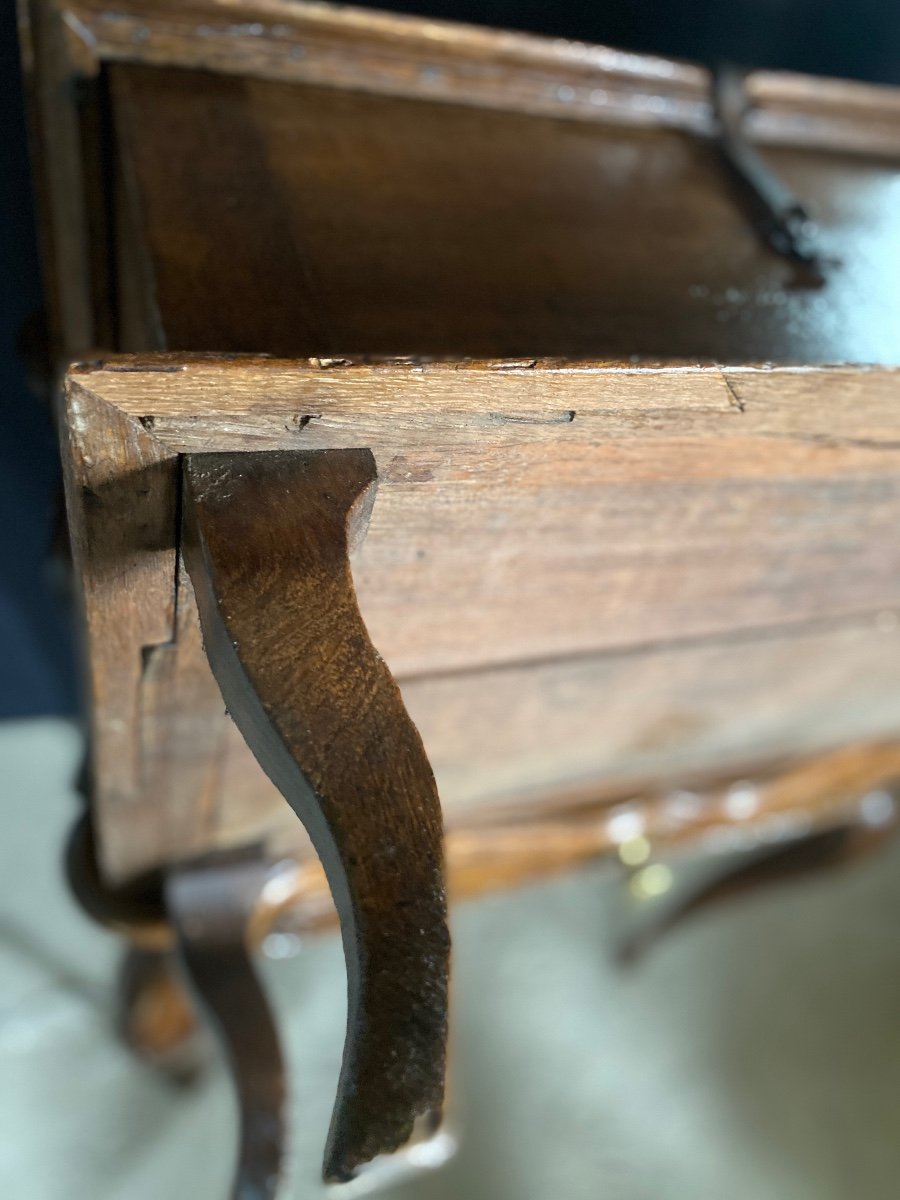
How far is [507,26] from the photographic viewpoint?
0.66 m

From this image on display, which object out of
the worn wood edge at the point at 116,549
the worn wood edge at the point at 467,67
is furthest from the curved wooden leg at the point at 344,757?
the worn wood edge at the point at 467,67

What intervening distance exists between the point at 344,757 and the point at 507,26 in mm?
548

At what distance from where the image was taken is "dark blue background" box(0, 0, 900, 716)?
0.63 meters

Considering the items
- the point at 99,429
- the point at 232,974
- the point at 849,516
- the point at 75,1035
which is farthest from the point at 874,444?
the point at 75,1035

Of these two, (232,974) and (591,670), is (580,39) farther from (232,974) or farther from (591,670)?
(232,974)

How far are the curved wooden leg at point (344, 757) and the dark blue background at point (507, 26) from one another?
36 centimetres

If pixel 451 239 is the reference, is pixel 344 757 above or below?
below

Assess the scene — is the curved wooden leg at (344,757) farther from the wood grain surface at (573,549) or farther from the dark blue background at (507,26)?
the dark blue background at (507,26)

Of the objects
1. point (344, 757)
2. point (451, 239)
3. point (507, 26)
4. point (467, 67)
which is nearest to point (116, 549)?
point (344, 757)

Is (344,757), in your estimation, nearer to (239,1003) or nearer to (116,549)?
(116,549)

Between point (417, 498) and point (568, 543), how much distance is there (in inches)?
4.0

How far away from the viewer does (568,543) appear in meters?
0.47

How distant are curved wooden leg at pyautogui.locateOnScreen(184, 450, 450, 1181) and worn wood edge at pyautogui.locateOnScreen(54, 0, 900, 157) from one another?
296 millimetres

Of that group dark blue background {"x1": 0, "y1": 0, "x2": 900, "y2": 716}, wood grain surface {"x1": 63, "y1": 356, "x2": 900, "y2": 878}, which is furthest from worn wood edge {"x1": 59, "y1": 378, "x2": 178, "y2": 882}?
dark blue background {"x1": 0, "y1": 0, "x2": 900, "y2": 716}
